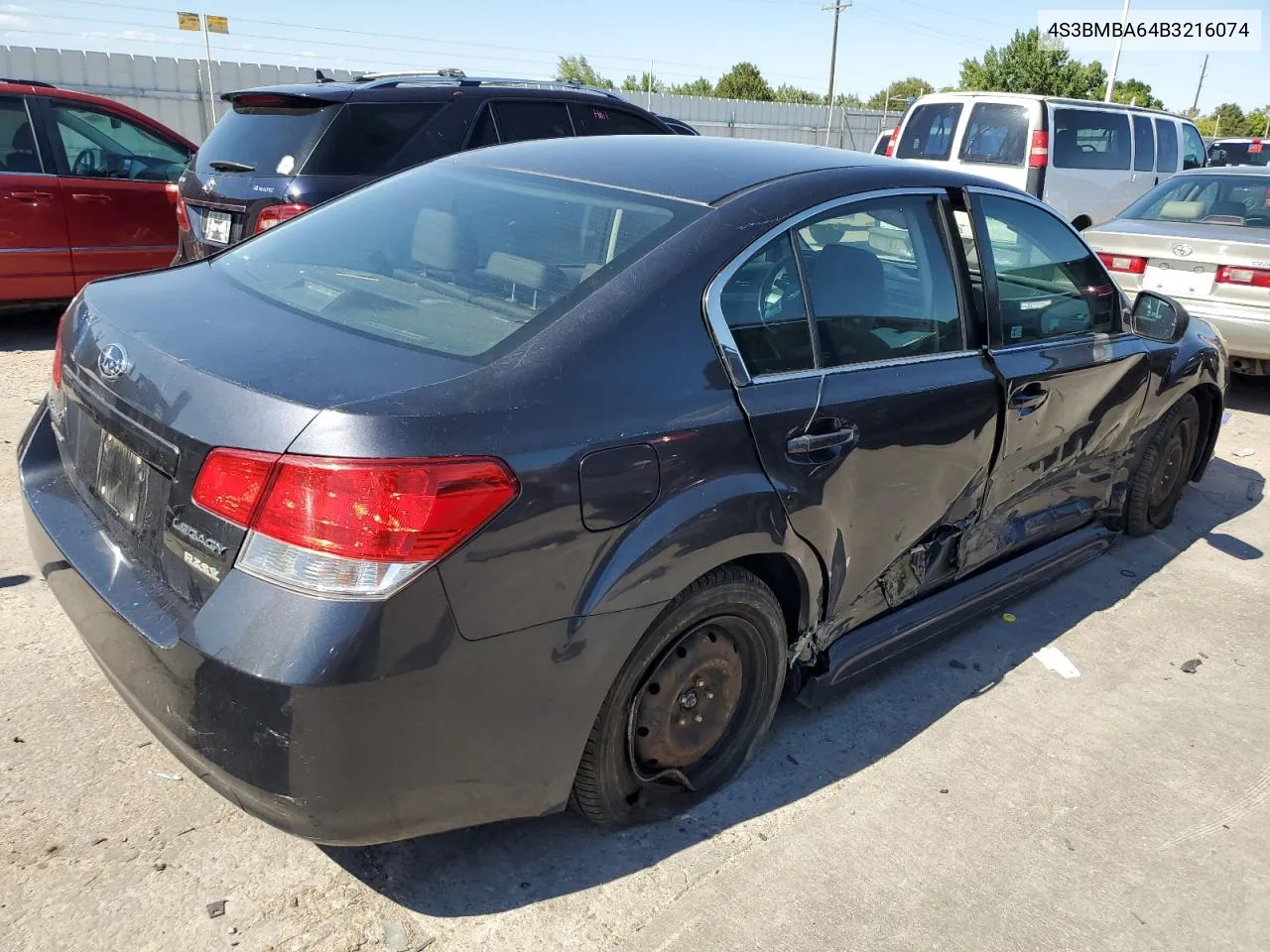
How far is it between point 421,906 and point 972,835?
1.49m

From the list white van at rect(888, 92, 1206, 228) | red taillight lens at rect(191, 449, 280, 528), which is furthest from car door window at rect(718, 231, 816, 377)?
white van at rect(888, 92, 1206, 228)

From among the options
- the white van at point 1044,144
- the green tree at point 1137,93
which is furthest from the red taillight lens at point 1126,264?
the green tree at point 1137,93

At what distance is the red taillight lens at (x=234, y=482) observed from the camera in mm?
1955

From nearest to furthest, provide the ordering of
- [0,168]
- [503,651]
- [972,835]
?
1. [503,651]
2. [972,835]
3. [0,168]

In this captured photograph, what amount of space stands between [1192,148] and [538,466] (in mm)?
15354

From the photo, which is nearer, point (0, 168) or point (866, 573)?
point (866, 573)

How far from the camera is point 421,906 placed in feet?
7.82

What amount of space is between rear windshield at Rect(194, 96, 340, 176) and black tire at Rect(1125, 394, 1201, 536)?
4753mm

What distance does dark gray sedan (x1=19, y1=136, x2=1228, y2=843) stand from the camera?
1954mm

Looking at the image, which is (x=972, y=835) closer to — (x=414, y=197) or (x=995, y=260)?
(x=995, y=260)

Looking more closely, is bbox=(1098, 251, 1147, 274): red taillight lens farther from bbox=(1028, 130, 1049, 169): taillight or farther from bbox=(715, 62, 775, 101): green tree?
bbox=(715, 62, 775, 101): green tree

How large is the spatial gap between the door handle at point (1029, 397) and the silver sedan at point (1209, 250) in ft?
12.0

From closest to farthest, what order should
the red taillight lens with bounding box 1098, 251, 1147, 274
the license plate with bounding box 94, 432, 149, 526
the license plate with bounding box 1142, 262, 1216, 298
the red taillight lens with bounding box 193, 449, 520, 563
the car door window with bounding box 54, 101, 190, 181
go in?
1. the red taillight lens with bounding box 193, 449, 520, 563
2. the license plate with bounding box 94, 432, 149, 526
3. the license plate with bounding box 1142, 262, 1216, 298
4. the car door window with bounding box 54, 101, 190, 181
5. the red taillight lens with bounding box 1098, 251, 1147, 274

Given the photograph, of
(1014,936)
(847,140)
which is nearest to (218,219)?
(1014,936)
